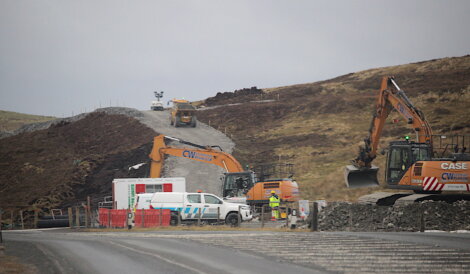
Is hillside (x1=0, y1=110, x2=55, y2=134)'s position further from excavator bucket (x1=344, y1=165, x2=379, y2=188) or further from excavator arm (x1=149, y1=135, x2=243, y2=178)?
excavator bucket (x1=344, y1=165, x2=379, y2=188)

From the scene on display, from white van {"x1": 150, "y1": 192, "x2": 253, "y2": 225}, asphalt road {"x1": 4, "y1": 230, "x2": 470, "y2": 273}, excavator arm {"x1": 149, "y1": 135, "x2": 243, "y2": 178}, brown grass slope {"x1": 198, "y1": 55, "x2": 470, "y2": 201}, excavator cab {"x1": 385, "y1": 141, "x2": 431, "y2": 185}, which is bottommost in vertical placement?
asphalt road {"x1": 4, "y1": 230, "x2": 470, "y2": 273}

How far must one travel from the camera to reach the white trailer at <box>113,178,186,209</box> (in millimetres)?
39250

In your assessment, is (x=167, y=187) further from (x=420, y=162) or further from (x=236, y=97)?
(x=236, y=97)

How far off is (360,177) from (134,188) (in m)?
14.6

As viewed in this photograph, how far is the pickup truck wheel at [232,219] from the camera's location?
103 ft

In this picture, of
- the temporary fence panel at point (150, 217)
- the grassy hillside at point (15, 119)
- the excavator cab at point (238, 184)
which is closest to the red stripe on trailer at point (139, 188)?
the excavator cab at point (238, 184)

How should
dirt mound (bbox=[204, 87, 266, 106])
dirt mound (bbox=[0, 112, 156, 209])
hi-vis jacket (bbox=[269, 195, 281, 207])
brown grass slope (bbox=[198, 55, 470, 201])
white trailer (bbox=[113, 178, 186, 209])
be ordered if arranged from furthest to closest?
dirt mound (bbox=[204, 87, 266, 106]), brown grass slope (bbox=[198, 55, 470, 201]), dirt mound (bbox=[0, 112, 156, 209]), white trailer (bbox=[113, 178, 186, 209]), hi-vis jacket (bbox=[269, 195, 281, 207])

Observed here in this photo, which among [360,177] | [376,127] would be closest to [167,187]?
[360,177]

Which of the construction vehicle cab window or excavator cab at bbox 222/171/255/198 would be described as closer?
excavator cab at bbox 222/171/255/198

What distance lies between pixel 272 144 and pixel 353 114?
14964 mm

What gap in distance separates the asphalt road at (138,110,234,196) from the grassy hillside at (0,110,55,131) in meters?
46.7

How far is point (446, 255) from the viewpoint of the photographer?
14844 mm

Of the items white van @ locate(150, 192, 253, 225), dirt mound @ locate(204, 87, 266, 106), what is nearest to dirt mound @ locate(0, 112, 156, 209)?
white van @ locate(150, 192, 253, 225)

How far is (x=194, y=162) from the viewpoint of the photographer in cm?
5516
